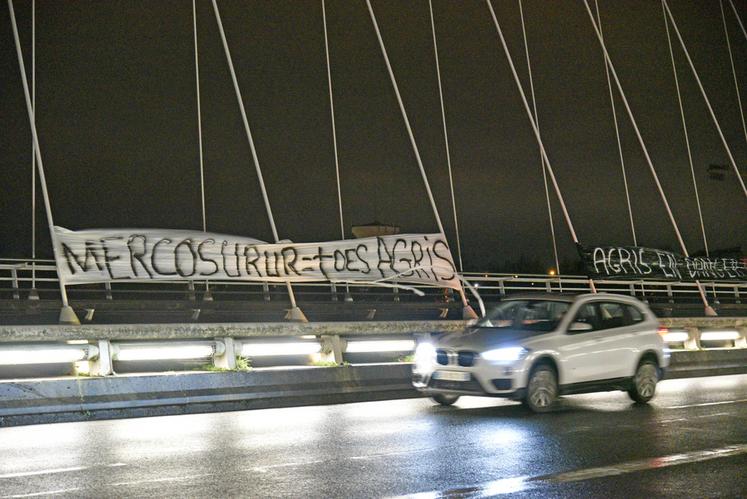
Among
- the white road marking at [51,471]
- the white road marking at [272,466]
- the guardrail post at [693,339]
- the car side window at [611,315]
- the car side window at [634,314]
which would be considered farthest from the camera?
the guardrail post at [693,339]

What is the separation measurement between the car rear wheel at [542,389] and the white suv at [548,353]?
0.04 ft

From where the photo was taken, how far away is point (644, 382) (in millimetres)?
14906

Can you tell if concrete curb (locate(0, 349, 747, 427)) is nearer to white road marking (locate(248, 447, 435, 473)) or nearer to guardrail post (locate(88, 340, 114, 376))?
guardrail post (locate(88, 340, 114, 376))

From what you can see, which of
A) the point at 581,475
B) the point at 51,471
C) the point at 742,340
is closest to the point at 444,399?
the point at 581,475

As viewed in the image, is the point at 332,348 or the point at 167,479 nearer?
the point at 167,479

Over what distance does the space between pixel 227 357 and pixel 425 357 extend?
306 cm

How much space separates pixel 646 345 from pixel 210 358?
6.58 metres

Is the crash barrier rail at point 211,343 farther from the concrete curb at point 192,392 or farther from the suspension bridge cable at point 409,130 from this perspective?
the suspension bridge cable at point 409,130

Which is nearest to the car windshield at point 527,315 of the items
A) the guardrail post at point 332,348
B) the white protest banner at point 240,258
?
the guardrail post at point 332,348

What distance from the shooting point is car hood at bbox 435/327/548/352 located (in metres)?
13.2

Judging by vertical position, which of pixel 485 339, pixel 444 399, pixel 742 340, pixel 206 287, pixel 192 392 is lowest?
pixel 444 399

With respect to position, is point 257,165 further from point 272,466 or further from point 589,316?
point 272,466

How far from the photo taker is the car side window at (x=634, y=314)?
592 inches

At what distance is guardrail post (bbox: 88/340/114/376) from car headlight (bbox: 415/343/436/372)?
4.23 meters
